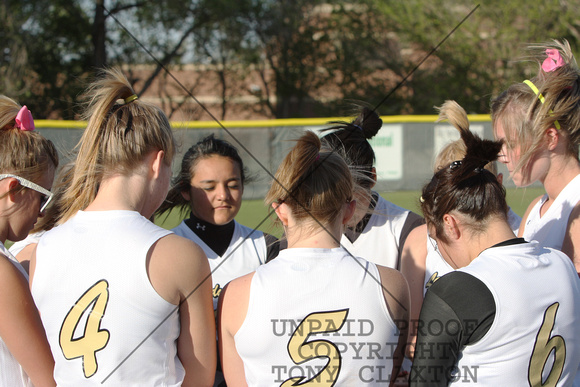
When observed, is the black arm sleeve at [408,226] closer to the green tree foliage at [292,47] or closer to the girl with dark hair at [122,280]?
the girl with dark hair at [122,280]

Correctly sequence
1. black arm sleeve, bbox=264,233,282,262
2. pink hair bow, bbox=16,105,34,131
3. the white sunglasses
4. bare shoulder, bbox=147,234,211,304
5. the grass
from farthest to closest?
the grass
black arm sleeve, bbox=264,233,282,262
pink hair bow, bbox=16,105,34,131
the white sunglasses
bare shoulder, bbox=147,234,211,304

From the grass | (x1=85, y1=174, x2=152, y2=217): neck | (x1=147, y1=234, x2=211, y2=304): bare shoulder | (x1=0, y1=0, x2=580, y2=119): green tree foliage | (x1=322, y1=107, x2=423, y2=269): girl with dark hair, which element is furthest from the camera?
(x1=0, y1=0, x2=580, y2=119): green tree foliage

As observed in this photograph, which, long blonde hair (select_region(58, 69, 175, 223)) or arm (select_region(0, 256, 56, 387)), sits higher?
long blonde hair (select_region(58, 69, 175, 223))

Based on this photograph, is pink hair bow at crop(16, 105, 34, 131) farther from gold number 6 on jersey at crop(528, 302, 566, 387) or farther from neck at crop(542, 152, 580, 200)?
neck at crop(542, 152, 580, 200)

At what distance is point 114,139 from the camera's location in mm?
1654

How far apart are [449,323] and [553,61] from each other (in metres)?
1.31

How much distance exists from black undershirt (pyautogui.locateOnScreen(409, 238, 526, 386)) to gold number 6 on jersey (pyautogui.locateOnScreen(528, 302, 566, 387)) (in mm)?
178

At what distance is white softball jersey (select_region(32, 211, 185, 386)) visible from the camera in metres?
1.51

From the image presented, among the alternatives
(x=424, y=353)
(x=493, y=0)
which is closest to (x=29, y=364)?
(x=424, y=353)

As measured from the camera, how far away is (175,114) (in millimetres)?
19969

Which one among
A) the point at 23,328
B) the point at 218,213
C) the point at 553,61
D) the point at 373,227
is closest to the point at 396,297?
the point at 373,227

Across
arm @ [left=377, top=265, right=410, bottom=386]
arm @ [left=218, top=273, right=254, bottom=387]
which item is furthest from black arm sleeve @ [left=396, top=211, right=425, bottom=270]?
arm @ [left=218, top=273, right=254, bottom=387]

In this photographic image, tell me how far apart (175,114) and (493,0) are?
1170 centimetres

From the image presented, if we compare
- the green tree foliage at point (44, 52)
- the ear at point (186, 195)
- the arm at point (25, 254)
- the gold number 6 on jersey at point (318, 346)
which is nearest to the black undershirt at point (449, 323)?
the gold number 6 on jersey at point (318, 346)
